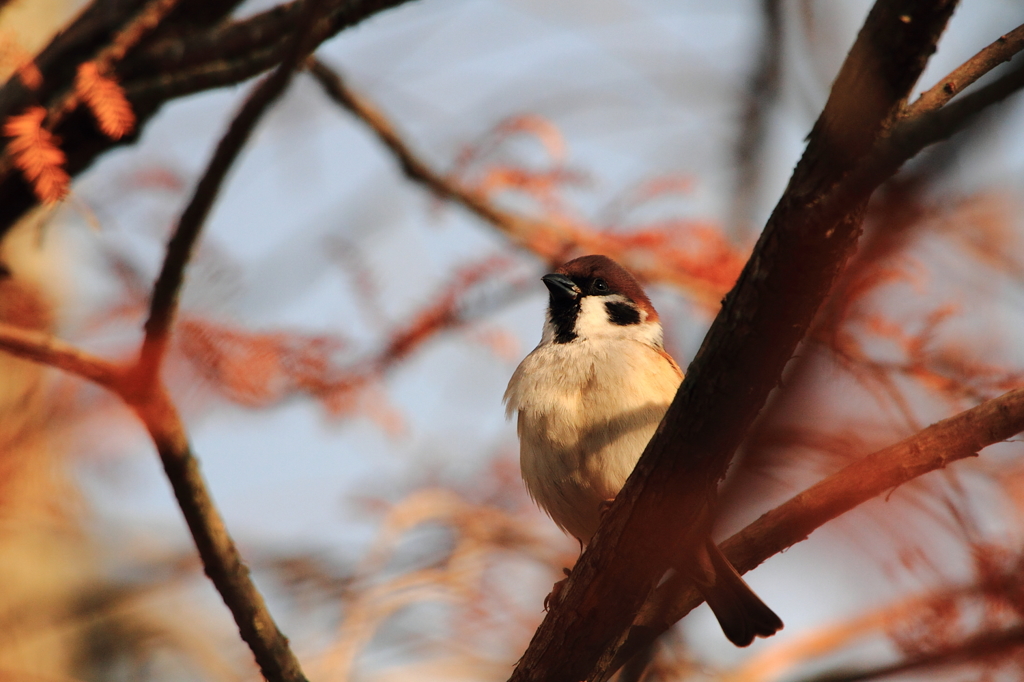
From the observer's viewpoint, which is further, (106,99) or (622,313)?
(622,313)

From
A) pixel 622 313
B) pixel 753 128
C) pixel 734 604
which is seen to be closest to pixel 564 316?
pixel 622 313

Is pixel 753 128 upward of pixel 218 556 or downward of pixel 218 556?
upward

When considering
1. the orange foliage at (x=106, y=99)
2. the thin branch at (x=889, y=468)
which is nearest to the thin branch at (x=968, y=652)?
the thin branch at (x=889, y=468)

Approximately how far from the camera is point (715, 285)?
4336mm

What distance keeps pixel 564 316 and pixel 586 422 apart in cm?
81

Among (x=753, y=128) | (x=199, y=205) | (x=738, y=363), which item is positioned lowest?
(x=738, y=363)

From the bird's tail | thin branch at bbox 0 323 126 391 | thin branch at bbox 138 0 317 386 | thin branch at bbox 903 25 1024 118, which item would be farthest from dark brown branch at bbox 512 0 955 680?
thin branch at bbox 0 323 126 391

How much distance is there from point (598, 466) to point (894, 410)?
48.5 inches

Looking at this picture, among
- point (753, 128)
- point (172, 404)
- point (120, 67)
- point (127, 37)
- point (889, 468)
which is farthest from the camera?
point (753, 128)

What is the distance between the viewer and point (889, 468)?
2.20 m

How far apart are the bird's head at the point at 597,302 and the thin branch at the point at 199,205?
1.83 meters

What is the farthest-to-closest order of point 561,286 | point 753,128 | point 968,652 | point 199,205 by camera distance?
point 753,128 < point 561,286 < point 199,205 < point 968,652

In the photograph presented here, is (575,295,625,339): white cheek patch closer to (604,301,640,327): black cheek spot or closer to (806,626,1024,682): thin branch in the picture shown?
(604,301,640,327): black cheek spot

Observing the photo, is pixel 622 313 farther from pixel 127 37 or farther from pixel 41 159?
pixel 41 159
